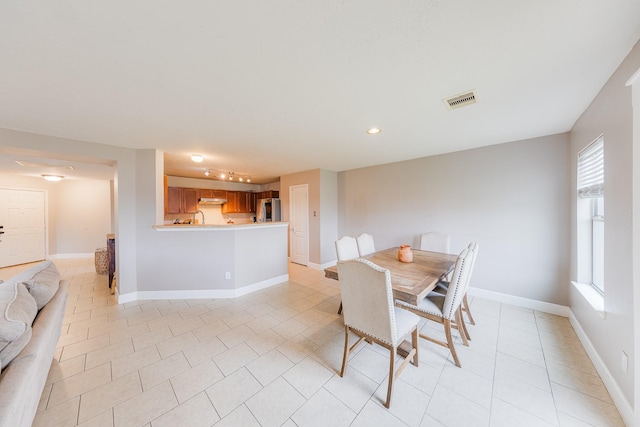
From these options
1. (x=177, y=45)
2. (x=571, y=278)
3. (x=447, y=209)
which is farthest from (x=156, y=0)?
(x=571, y=278)

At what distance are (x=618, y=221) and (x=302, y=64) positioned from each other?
239 centimetres

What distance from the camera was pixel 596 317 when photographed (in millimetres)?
1834

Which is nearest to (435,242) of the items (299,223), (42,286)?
(299,223)

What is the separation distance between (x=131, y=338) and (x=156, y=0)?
2.90 m

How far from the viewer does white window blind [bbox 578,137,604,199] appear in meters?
1.87

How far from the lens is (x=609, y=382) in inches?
62.3

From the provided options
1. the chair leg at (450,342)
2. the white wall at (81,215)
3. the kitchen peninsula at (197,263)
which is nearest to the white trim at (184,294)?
the kitchen peninsula at (197,263)

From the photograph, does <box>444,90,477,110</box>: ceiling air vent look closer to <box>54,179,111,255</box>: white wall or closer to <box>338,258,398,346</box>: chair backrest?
<box>338,258,398,346</box>: chair backrest

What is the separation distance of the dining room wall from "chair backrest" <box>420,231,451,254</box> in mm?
297

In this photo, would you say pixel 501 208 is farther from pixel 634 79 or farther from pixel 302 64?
pixel 302 64

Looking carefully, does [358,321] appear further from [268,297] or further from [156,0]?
[156,0]

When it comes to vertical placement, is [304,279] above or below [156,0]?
below

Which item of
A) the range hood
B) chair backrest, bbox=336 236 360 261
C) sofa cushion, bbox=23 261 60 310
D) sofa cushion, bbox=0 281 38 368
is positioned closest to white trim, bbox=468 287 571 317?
chair backrest, bbox=336 236 360 261

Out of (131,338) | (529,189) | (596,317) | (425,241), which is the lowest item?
(131,338)
